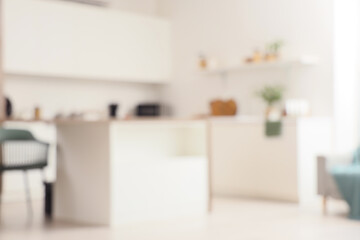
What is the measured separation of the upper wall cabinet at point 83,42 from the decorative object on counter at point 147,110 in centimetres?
35

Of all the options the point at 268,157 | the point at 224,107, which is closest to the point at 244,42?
the point at 224,107

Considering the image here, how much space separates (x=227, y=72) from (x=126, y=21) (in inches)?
60.1

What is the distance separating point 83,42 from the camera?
7344 millimetres

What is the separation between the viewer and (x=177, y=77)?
8.15 metres

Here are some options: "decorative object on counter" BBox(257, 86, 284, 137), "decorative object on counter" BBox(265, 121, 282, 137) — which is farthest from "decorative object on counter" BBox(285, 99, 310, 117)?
"decorative object on counter" BBox(265, 121, 282, 137)

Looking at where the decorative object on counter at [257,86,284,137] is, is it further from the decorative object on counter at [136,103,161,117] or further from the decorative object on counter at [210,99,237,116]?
the decorative object on counter at [136,103,161,117]

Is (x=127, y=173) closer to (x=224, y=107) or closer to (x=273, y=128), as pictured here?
(x=273, y=128)

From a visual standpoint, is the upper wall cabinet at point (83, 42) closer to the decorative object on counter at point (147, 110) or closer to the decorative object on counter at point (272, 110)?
the decorative object on counter at point (147, 110)

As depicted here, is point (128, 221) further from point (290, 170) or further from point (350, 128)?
point (350, 128)

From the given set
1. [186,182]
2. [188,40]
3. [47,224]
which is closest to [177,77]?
[188,40]

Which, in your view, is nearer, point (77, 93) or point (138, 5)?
point (77, 93)

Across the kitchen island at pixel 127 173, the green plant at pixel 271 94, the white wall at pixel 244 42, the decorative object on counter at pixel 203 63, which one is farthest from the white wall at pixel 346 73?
the decorative object on counter at pixel 203 63

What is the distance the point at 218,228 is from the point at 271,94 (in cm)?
232

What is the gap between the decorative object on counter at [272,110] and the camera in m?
6.07
